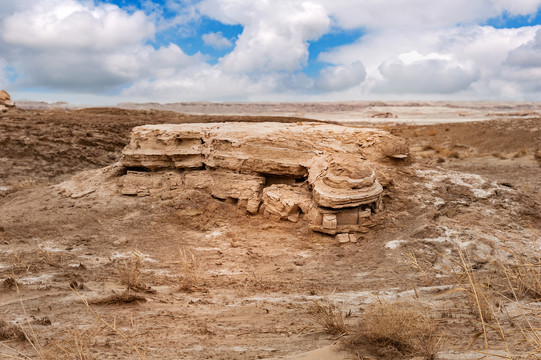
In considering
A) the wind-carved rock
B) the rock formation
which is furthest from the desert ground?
the rock formation

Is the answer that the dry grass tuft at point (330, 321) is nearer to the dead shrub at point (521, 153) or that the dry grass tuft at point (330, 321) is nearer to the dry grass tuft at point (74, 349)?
the dry grass tuft at point (74, 349)

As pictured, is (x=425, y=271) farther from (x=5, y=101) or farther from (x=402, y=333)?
(x=5, y=101)

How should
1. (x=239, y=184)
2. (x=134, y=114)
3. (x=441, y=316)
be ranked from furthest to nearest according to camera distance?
1. (x=134, y=114)
2. (x=239, y=184)
3. (x=441, y=316)

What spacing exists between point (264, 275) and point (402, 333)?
8.93 feet

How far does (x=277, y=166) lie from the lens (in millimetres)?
7008

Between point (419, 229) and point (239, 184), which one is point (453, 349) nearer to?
point (419, 229)

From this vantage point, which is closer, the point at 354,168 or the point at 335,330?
the point at 335,330

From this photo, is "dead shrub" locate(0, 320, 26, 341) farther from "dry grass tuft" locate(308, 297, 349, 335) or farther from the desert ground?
"dry grass tuft" locate(308, 297, 349, 335)

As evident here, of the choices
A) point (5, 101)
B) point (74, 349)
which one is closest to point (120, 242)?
point (74, 349)

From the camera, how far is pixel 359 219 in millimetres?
6387

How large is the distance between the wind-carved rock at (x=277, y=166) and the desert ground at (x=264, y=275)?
220 mm

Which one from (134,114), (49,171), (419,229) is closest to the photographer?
(419,229)

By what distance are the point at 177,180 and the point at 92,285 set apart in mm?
3430

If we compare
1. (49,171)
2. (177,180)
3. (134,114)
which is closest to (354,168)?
(177,180)
